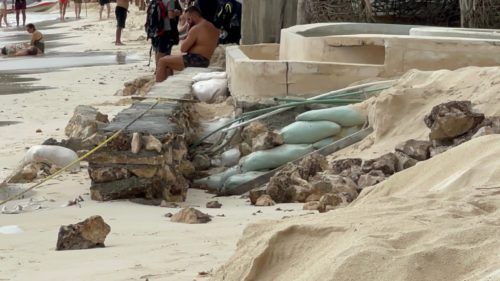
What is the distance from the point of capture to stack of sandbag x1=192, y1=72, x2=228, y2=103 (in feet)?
35.7

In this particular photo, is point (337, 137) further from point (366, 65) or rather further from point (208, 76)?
point (208, 76)

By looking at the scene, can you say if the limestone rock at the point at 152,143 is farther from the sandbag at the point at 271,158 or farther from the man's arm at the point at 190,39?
the man's arm at the point at 190,39

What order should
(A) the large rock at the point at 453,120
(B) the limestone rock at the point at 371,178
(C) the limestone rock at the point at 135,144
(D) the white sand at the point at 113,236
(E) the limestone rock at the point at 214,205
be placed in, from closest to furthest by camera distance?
(D) the white sand at the point at 113,236 → (B) the limestone rock at the point at 371,178 → (A) the large rock at the point at 453,120 → (E) the limestone rock at the point at 214,205 → (C) the limestone rock at the point at 135,144

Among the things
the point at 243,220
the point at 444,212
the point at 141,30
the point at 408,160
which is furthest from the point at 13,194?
the point at 141,30

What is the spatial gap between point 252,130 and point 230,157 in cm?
30

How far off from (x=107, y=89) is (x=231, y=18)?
2.19m

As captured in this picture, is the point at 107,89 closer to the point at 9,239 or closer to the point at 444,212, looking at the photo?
the point at 9,239

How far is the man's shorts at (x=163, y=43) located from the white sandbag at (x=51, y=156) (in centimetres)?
687

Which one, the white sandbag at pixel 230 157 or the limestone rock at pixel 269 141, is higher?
the limestone rock at pixel 269 141

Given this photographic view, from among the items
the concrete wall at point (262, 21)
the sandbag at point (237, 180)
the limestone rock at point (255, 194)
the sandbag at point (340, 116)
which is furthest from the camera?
the concrete wall at point (262, 21)

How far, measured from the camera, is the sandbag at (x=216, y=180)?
813cm

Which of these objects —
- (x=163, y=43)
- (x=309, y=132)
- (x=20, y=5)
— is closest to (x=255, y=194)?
(x=309, y=132)

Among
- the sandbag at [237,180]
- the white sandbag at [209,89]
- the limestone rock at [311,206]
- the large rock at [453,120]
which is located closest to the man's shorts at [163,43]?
the white sandbag at [209,89]

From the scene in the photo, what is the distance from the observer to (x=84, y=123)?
10.2 m
